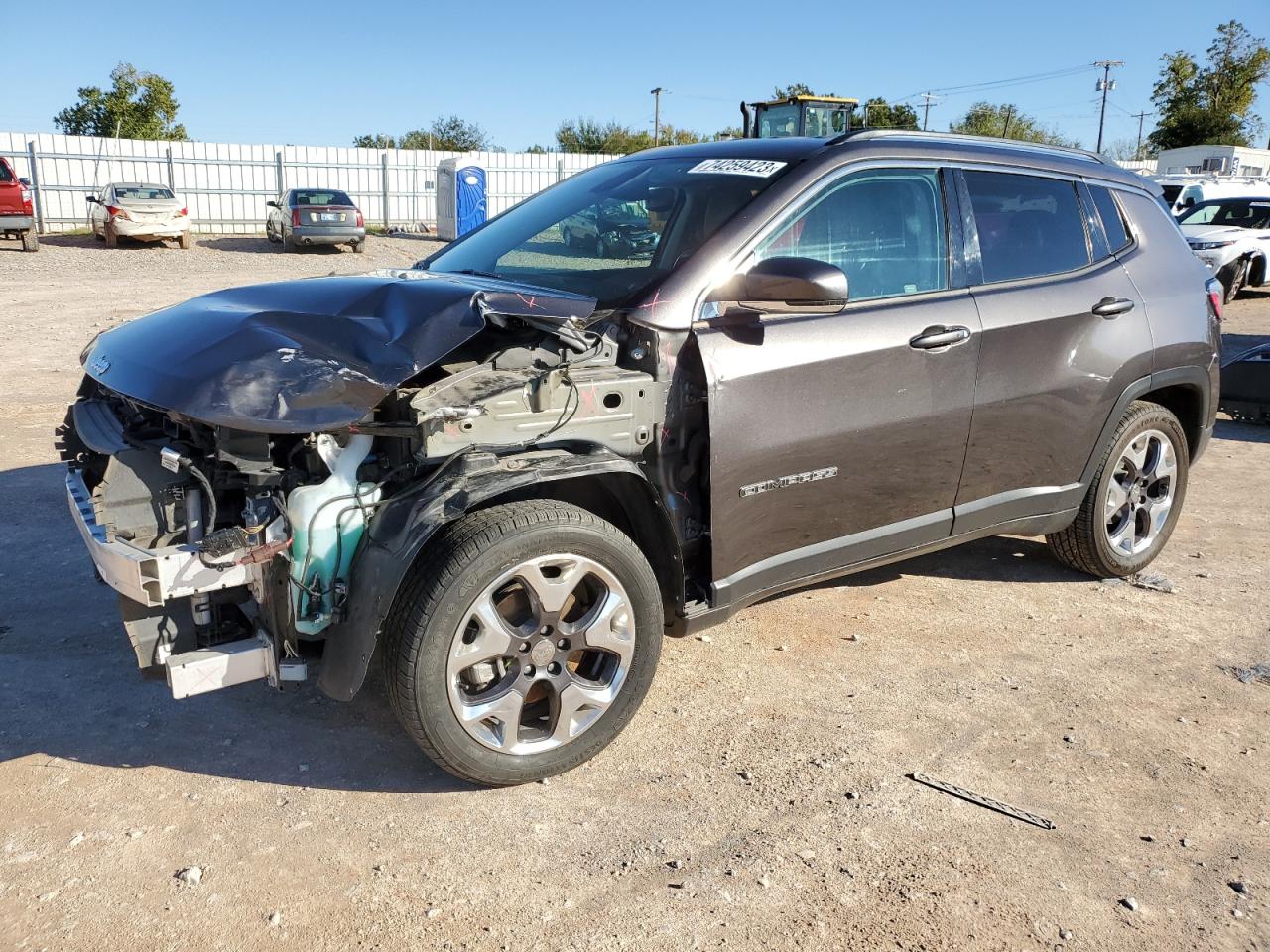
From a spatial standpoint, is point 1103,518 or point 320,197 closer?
point 1103,518

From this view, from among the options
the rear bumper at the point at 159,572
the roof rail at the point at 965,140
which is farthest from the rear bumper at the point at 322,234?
the rear bumper at the point at 159,572

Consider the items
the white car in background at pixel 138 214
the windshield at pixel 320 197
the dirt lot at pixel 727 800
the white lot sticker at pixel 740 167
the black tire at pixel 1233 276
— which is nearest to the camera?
the dirt lot at pixel 727 800

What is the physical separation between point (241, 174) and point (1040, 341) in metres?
29.6

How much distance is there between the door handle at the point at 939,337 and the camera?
3.82 metres

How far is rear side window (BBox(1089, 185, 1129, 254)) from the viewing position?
470 centimetres

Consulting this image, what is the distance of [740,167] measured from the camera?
390 cm

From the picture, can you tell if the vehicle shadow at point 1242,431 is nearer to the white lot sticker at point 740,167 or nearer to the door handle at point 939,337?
the door handle at point 939,337

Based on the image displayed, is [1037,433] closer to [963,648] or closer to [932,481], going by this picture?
[932,481]

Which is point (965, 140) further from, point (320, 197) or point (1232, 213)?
point (320, 197)

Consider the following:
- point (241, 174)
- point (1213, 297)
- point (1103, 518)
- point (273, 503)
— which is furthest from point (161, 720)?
point (241, 174)

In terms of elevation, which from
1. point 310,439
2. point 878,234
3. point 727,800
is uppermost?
point 878,234

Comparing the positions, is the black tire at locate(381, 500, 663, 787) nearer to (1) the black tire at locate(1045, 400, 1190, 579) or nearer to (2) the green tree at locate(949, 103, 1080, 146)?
(1) the black tire at locate(1045, 400, 1190, 579)

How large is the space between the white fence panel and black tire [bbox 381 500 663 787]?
2637 centimetres

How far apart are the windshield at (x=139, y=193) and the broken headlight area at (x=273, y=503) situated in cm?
2373
